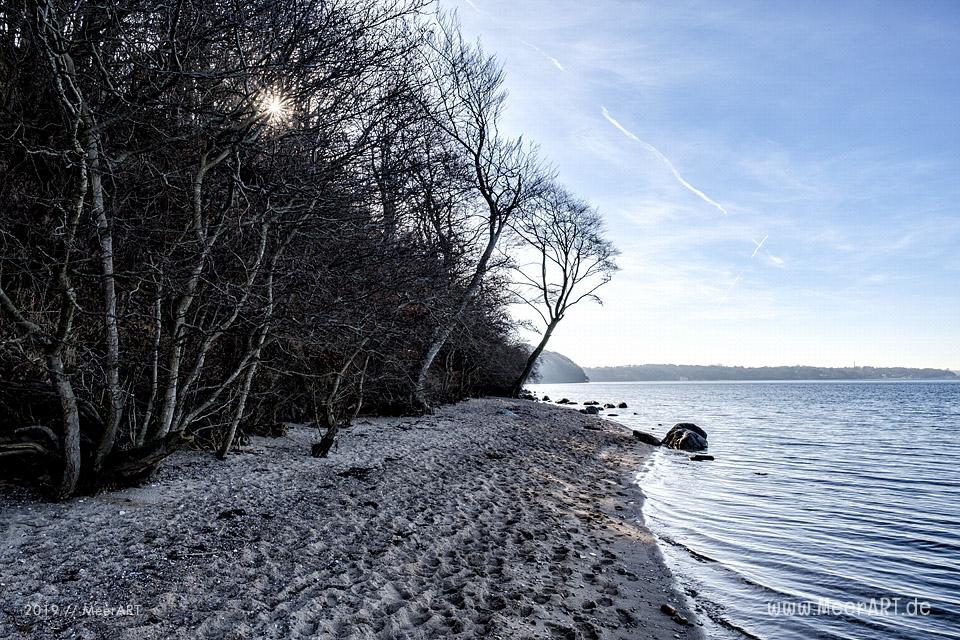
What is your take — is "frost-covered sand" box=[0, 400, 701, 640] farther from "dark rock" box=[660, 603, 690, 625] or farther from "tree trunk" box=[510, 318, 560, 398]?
"tree trunk" box=[510, 318, 560, 398]

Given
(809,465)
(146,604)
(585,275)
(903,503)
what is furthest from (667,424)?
(146,604)

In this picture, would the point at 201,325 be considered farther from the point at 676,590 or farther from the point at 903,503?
the point at 903,503

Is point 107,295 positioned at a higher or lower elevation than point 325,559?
higher

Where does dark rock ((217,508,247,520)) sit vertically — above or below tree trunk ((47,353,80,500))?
below

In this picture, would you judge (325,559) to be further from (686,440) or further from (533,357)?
(533,357)

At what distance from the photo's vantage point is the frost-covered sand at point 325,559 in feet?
12.1

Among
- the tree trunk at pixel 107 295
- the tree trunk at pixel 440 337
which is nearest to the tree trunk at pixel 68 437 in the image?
the tree trunk at pixel 107 295

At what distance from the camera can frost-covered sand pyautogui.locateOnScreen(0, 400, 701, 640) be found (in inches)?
146

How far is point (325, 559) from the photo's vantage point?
4.85 metres

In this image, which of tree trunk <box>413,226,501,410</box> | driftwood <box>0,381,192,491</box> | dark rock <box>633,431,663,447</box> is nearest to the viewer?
driftwood <box>0,381,192,491</box>

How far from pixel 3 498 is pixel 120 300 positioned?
3112 mm

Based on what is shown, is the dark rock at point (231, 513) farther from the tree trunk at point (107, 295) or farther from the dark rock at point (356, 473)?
the dark rock at point (356, 473)

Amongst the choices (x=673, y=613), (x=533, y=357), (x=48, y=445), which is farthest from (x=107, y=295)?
(x=533, y=357)

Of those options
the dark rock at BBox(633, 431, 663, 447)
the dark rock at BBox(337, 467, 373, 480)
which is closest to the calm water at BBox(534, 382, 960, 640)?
the dark rock at BBox(633, 431, 663, 447)
